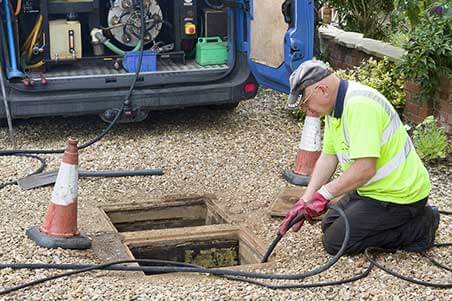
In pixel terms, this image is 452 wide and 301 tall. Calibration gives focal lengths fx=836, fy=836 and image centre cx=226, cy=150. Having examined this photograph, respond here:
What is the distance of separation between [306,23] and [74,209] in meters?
2.55

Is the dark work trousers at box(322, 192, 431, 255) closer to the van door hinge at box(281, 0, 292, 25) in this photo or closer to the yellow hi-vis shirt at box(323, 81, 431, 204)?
the yellow hi-vis shirt at box(323, 81, 431, 204)

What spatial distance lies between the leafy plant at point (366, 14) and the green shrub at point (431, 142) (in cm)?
253

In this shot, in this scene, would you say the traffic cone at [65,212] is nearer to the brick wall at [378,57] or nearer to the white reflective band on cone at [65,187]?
the white reflective band on cone at [65,187]

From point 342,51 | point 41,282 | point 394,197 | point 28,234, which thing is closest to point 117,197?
point 28,234

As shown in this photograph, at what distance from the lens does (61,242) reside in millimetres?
4961

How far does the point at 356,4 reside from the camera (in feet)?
29.4

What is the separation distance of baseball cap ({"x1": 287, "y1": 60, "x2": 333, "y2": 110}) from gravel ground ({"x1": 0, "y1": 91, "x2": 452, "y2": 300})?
3.15 feet

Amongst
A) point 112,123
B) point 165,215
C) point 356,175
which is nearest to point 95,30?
point 112,123

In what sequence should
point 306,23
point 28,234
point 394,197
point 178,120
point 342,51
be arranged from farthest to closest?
point 342,51 → point 178,120 → point 306,23 → point 28,234 → point 394,197

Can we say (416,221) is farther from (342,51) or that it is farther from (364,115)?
(342,51)

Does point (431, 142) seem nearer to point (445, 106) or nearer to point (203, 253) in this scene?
point (445, 106)

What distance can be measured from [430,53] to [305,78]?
2.54m

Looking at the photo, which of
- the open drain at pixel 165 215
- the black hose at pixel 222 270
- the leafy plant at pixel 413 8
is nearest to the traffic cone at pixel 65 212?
the black hose at pixel 222 270

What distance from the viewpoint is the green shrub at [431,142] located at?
6.54 m
